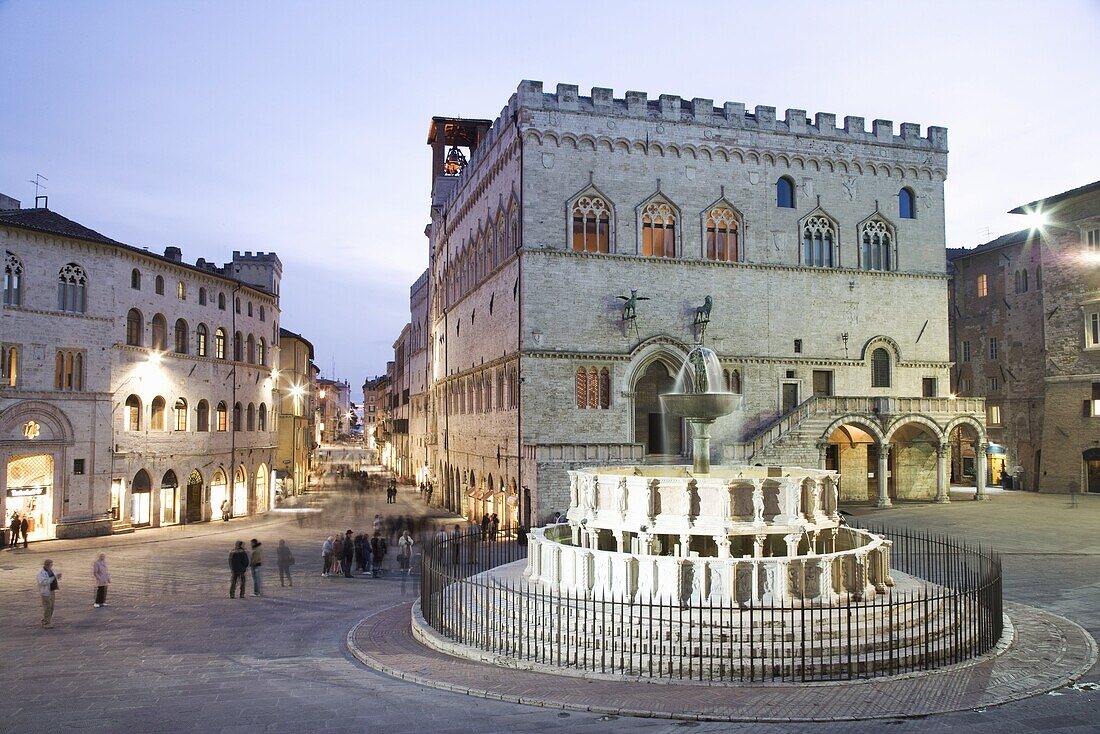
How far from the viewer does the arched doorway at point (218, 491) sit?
39734 millimetres

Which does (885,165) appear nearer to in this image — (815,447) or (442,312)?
(815,447)

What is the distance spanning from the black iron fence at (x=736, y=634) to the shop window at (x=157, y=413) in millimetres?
25412

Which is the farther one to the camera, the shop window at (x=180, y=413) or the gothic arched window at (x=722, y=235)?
the shop window at (x=180, y=413)

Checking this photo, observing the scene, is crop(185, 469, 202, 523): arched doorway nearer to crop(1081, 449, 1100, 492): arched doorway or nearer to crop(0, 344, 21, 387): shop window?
crop(0, 344, 21, 387): shop window

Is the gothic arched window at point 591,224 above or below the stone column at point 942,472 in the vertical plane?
above

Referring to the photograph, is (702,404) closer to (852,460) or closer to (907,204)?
(852,460)

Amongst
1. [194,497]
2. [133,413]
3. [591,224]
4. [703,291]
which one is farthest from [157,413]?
[703,291]

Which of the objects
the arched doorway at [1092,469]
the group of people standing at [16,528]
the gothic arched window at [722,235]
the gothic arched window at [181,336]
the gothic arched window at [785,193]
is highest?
the gothic arched window at [785,193]

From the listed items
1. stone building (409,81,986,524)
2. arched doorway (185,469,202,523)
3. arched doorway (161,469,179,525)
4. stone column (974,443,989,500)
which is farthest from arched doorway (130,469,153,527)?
stone column (974,443,989,500)

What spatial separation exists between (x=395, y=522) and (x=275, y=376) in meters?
21.9

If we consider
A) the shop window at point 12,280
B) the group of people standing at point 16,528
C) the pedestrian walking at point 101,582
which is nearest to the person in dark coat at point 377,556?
the pedestrian walking at point 101,582

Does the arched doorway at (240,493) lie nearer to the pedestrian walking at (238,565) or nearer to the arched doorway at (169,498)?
the arched doorway at (169,498)

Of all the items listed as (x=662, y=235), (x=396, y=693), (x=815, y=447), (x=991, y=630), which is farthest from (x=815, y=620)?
(x=662, y=235)

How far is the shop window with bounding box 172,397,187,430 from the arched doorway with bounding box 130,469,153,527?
9.13ft
